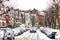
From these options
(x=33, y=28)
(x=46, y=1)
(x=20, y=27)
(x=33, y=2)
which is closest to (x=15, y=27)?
(x=20, y=27)

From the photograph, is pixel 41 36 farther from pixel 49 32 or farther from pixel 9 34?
pixel 9 34

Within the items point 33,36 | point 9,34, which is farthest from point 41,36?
point 9,34

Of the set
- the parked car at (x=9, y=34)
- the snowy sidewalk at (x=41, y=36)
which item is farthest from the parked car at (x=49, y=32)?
the parked car at (x=9, y=34)

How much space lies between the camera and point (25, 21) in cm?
187

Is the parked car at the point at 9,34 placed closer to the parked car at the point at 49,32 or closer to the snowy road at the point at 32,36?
the snowy road at the point at 32,36

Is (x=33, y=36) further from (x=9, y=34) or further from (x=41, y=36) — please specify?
(x=9, y=34)

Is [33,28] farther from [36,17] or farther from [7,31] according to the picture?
[7,31]

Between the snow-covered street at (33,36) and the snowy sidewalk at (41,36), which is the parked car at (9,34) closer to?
the snow-covered street at (33,36)

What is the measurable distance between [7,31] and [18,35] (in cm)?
14

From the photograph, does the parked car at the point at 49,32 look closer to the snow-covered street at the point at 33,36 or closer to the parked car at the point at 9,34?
the snow-covered street at the point at 33,36

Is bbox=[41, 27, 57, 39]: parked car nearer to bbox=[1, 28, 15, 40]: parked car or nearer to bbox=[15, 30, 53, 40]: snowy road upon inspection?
bbox=[15, 30, 53, 40]: snowy road

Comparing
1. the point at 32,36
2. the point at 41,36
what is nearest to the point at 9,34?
the point at 32,36

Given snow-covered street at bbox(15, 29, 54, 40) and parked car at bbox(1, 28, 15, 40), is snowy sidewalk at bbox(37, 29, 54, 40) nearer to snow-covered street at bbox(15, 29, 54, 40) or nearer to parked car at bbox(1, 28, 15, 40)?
snow-covered street at bbox(15, 29, 54, 40)

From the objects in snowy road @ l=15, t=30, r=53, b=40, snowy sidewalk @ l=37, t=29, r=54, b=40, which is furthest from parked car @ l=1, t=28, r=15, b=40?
snowy sidewalk @ l=37, t=29, r=54, b=40
